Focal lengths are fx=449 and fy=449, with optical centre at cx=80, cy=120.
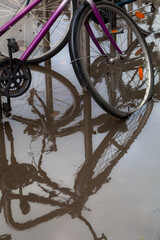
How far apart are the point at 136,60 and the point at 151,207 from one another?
273 cm

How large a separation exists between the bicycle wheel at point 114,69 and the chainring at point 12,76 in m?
0.49

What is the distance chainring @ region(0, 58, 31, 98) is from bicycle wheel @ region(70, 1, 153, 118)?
0.49m

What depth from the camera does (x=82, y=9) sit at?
329 cm

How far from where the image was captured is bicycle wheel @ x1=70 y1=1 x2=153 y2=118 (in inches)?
126

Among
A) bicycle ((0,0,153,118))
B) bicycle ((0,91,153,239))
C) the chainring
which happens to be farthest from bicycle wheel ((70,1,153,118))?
the chainring

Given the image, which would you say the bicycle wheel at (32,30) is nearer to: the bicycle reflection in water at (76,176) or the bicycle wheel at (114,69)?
the bicycle wheel at (114,69)

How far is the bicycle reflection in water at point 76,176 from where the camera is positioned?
7.72 ft

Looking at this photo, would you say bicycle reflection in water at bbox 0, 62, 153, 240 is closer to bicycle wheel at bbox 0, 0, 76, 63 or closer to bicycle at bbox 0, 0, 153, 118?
bicycle at bbox 0, 0, 153, 118

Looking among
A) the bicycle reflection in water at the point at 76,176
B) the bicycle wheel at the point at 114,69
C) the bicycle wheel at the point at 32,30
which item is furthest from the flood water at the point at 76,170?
the bicycle wheel at the point at 32,30

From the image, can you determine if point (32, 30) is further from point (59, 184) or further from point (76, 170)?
point (59, 184)

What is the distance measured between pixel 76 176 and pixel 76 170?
0.07m

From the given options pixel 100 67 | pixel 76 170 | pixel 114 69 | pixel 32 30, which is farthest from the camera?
pixel 32 30

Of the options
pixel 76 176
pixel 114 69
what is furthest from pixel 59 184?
pixel 114 69

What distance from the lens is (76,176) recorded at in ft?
8.86
